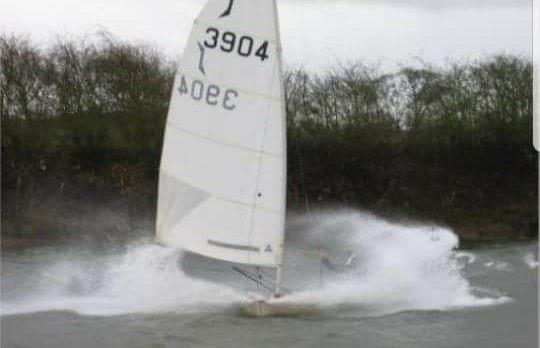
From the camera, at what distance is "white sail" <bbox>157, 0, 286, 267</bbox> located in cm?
1770

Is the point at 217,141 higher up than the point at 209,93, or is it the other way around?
the point at 209,93

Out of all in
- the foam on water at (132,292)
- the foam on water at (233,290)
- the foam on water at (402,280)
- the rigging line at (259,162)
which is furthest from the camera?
the foam on water at (402,280)

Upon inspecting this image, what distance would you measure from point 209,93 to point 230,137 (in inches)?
33.7

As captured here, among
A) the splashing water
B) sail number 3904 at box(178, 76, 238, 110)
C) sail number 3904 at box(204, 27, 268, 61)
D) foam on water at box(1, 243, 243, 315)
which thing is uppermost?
sail number 3904 at box(204, 27, 268, 61)

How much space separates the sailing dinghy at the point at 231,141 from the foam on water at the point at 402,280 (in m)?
1.81

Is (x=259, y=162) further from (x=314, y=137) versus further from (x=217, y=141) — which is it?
(x=314, y=137)

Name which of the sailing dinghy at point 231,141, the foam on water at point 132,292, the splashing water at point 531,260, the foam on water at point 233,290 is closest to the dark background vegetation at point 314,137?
the splashing water at point 531,260

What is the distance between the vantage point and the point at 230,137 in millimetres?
18062

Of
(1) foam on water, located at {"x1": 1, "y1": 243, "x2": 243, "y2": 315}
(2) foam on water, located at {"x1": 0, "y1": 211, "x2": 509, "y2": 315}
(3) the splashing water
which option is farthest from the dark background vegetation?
(1) foam on water, located at {"x1": 1, "y1": 243, "x2": 243, "y2": 315}

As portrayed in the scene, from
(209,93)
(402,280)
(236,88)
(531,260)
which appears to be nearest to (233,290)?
(402,280)

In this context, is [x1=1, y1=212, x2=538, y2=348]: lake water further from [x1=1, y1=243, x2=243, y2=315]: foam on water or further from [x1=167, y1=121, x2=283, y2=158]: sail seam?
[x1=167, y1=121, x2=283, y2=158]: sail seam

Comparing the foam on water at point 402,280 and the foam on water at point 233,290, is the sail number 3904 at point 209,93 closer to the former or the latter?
the foam on water at point 233,290

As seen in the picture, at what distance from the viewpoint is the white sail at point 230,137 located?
58.1ft

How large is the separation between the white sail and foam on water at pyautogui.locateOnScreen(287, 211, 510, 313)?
1.93 m
